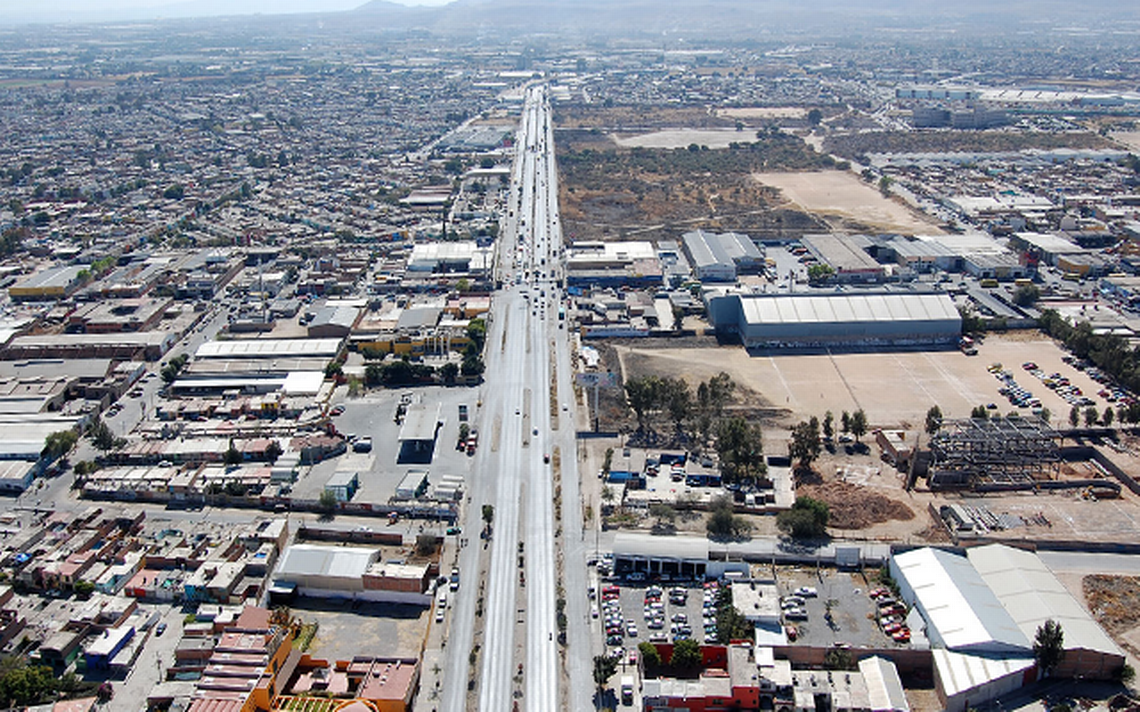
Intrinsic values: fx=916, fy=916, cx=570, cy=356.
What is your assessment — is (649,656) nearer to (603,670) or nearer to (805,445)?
(603,670)

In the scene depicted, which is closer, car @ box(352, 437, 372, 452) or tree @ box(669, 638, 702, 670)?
tree @ box(669, 638, 702, 670)

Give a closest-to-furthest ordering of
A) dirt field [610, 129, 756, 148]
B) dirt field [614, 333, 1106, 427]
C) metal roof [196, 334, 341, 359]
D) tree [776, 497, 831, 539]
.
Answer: tree [776, 497, 831, 539], dirt field [614, 333, 1106, 427], metal roof [196, 334, 341, 359], dirt field [610, 129, 756, 148]

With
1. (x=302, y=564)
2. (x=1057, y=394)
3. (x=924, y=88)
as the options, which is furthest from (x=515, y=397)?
(x=924, y=88)

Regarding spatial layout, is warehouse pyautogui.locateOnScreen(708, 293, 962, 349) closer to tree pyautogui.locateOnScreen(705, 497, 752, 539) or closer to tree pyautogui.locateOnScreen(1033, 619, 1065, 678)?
tree pyautogui.locateOnScreen(705, 497, 752, 539)

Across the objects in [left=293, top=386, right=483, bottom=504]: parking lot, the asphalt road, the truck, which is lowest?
[left=293, top=386, right=483, bottom=504]: parking lot

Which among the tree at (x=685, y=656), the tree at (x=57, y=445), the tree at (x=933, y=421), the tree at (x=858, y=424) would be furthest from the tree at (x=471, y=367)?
the tree at (x=685, y=656)

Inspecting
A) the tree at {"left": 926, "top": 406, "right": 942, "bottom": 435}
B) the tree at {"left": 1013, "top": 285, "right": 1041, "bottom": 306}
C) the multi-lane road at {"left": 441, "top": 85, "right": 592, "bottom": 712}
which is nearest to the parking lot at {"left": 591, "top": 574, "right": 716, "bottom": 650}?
the multi-lane road at {"left": 441, "top": 85, "right": 592, "bottom": 712}

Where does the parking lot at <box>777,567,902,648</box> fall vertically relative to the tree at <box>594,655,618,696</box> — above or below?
below

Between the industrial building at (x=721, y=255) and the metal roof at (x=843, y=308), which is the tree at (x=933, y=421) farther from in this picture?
the industrial building at (x=721, y=255)
